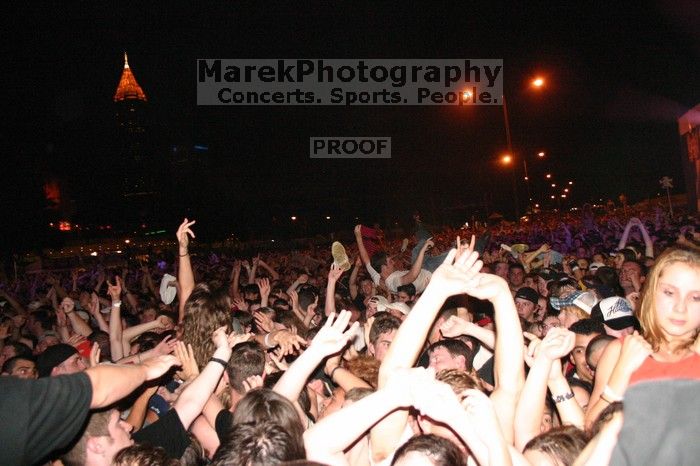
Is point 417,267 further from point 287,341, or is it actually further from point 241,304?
point 287,341

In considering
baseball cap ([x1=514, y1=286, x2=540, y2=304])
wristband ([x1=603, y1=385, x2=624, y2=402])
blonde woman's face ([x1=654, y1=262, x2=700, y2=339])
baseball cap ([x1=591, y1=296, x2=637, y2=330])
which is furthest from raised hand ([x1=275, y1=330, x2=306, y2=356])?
baseball cap ([x1=514, y1=286, x2=540, y2=304])

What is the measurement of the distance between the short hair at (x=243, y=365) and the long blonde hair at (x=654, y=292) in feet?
7.45

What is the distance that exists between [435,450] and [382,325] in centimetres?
253

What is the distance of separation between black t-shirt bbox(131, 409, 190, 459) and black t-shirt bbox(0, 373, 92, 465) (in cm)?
86

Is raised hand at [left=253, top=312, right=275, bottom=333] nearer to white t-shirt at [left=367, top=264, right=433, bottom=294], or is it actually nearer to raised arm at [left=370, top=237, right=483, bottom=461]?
raised arm at [left=370, top=237, right=483, bottom=461]

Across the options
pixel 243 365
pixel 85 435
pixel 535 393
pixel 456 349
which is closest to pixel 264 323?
pixel 243 365

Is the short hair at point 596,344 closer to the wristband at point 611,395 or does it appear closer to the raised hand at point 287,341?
the wristband at point 611,395

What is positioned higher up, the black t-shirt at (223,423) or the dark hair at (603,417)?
the dark hair at (603,417)

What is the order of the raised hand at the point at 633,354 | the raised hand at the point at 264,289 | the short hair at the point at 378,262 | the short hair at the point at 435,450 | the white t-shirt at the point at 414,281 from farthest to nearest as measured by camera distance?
the short hair at the point at 378,262, the white t-shirt at the point at 414,281, the raised hand at the point at 264,289, the raised hand at the point at 633,354, the short hair at the point at 435,450

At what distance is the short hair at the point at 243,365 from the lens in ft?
12.1

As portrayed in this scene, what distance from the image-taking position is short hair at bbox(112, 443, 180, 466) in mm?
2570

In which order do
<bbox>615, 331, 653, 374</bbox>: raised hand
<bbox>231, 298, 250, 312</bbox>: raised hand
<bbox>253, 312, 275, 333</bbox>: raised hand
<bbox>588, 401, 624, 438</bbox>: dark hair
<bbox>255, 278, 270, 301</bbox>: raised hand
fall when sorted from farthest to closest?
<bbox>231, 298, 250, 312</bbox>: raised hand
<bbox>255, 278, 270, 301</bbox>: raised hand
<bbox>253, 312, 275, 333</bbox>: raised hand
<bbox>615, 331, 653, 374</bbox>: raised hand
<bbox>588, 401, 624, 438</bbox>: dark hair

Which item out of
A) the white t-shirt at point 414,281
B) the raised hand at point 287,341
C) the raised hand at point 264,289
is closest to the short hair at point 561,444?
the raised hand at point 287,341

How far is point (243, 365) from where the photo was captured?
12.2ft
